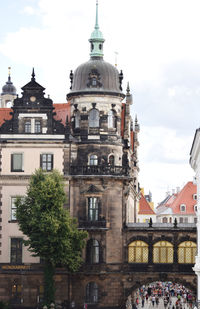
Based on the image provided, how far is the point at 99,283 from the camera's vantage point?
90625mm

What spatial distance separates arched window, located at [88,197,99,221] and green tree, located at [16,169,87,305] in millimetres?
4319

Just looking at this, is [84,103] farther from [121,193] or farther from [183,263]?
[183,263]

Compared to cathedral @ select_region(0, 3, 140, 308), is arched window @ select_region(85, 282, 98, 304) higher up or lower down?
lower down

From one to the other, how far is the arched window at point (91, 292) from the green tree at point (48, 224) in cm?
463

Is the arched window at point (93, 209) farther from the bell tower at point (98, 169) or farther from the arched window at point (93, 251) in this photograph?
the arched window at point (93, 251)

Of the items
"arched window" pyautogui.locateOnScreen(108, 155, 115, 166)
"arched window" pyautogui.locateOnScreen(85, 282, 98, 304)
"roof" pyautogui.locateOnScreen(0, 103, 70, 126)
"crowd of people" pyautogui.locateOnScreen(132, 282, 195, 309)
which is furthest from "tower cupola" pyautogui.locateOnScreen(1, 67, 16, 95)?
"arched window" pyautogui.locateOnScreen(85, 282, 98, 304)

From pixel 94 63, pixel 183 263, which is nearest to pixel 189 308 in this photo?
pixel 183 263

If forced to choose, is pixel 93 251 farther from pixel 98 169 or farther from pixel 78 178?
pixel 98 169

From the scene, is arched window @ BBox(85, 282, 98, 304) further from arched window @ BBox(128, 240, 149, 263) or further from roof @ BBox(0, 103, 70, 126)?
roof @ BBox(0, 103, 70, 126)

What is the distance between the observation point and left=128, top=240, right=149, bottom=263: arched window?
91812 millimetres

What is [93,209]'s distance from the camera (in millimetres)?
91438

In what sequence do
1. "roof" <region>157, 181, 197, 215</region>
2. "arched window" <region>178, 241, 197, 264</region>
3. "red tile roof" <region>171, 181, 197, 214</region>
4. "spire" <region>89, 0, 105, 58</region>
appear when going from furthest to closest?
"red tile roof" <region>171, 181, 197, 214</region>
"roof" <region>157, 181, 197, 215</region>
"spire" <region>89, 0, 105, 58</region>
"arched window" <region>178, 241, 197, 264</region>

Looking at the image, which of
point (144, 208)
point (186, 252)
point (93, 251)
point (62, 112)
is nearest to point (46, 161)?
point (62, 112)

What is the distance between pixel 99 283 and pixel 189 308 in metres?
14.2
